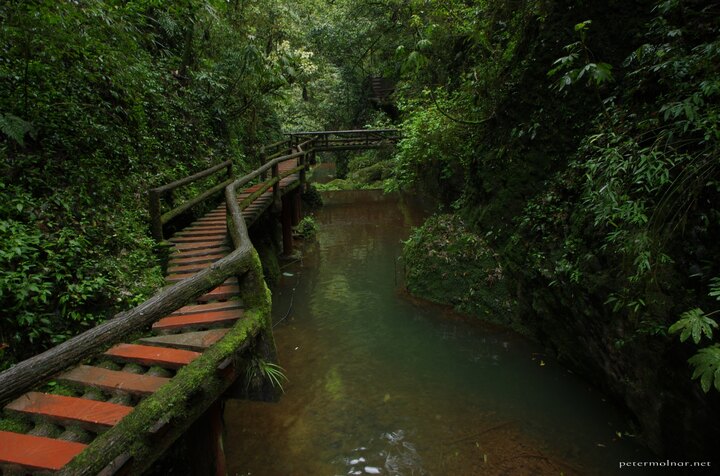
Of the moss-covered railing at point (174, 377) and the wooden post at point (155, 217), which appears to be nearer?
the moss-covered railing at point (174, 377)

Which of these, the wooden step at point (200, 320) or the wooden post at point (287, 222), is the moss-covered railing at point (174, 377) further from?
the wooden post at point (287, 222)

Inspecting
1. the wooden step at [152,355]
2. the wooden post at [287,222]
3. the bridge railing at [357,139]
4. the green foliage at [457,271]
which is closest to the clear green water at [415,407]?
the green foliage at [457,271]

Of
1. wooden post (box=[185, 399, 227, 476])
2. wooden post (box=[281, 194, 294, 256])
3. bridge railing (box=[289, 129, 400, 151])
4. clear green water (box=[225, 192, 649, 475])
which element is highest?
bridge railing (box=[289, 129, 400, 151])

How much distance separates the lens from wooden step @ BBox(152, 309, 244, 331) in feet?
14.4

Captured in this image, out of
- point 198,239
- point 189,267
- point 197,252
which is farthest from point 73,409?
point 198,239

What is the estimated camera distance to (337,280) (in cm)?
1171

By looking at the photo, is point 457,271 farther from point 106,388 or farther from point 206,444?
point 106,388

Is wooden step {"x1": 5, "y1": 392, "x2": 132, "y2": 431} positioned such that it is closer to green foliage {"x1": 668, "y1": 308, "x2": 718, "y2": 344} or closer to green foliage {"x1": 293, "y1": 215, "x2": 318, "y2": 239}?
green foliage {"x1": 668, "y1": 308, "x2": 718, "y2": 344}

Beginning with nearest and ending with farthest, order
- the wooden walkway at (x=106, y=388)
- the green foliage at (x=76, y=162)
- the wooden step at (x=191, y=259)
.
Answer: the wooden walkway at (x=106, y=388)
the green foliage at (x=76, y=162)
the wooden step at (x=191, y=259)

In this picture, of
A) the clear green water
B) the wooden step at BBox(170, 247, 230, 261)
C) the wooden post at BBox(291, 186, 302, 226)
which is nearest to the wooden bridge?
the wooden step at BBox(170, 247, 230, 261)

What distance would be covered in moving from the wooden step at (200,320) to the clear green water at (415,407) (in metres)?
2.06

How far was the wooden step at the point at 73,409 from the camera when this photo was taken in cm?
297

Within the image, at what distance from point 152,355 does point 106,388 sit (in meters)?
0.49

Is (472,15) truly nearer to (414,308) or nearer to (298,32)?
(414,308)
